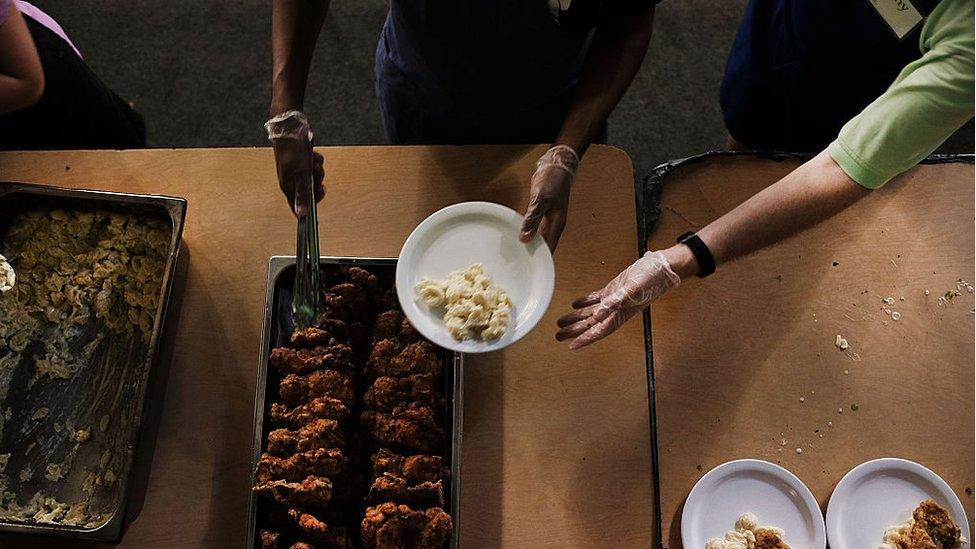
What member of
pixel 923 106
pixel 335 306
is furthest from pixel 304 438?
pixel 923 106

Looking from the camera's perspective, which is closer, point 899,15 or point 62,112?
point 899,15

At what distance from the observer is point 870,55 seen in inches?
65.7

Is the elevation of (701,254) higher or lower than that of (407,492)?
higher

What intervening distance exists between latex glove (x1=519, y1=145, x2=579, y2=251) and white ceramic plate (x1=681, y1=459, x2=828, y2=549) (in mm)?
649

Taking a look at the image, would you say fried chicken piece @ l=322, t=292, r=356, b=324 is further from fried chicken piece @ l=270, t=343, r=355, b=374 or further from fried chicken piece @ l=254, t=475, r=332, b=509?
fried chicken piece @ l=254, t=475, r=332, b=509

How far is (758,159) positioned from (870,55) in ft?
1.16

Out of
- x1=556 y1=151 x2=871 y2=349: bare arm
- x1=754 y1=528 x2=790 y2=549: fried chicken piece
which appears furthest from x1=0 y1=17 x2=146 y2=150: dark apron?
x1=754 y1=528 x2=790 y2=549: fried chicken piece

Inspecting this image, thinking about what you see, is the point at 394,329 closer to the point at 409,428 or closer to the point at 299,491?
the point at 409,428

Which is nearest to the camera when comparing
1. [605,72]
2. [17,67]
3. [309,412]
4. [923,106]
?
[923,106]

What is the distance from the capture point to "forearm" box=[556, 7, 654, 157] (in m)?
1.52

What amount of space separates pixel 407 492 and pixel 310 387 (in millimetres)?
285

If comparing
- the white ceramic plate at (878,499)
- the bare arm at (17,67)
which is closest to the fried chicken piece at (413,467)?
the white ceramic plate at (878,499)

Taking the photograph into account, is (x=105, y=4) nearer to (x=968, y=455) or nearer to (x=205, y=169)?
(x=205, y=169)

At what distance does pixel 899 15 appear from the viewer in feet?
4.73
